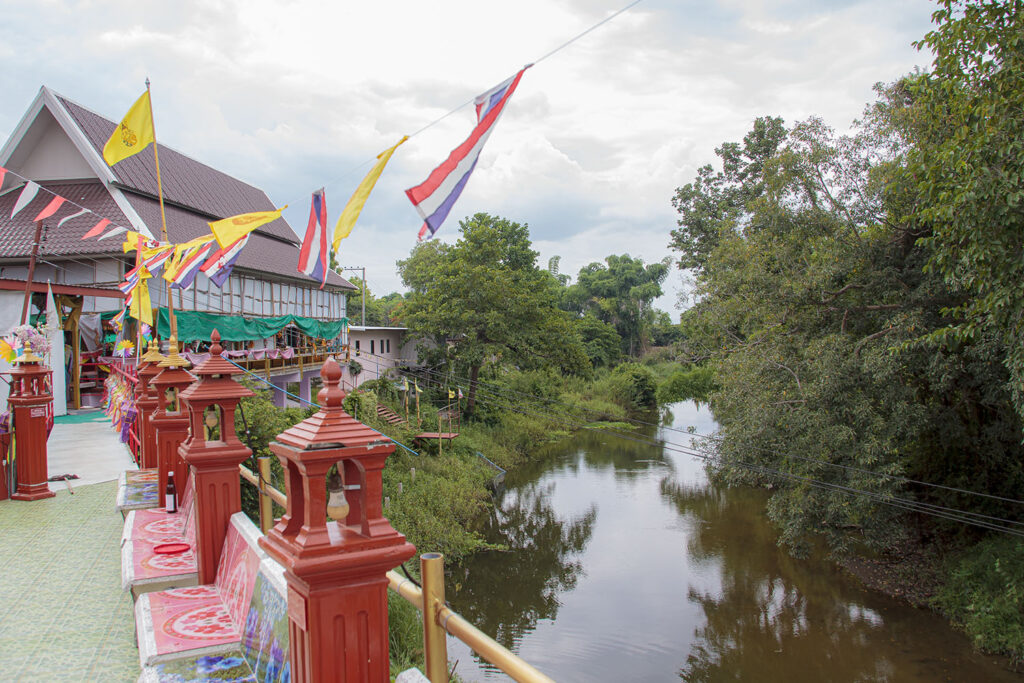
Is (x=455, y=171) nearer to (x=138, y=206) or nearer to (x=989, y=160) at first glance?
(x=989, y=160)

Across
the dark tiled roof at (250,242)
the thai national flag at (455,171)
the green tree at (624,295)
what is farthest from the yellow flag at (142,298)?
the green tree at (624,295)

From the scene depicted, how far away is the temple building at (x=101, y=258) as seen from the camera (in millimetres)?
17828

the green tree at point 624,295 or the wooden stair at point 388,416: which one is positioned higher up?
the green tree at point 624,295

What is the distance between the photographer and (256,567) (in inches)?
149

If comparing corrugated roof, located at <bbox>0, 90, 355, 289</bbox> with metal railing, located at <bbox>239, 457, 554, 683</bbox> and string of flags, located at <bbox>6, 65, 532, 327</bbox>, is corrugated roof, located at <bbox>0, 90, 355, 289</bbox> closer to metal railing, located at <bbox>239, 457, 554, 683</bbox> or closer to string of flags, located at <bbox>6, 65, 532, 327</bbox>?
string of flags, located at <bbox>6, 65, 532, 327</bbox>

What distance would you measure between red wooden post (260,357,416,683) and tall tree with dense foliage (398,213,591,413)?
25.3 meters

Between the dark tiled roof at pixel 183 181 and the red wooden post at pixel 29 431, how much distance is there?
1259 centimetres

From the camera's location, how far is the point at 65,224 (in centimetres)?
1939

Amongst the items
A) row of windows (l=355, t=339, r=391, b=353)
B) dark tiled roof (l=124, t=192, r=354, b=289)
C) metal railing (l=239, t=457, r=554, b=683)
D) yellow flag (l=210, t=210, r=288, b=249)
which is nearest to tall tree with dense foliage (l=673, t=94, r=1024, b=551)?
yellow flag (l=210, t=210, r=288, b=249)

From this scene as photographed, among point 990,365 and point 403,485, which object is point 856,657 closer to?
point 990,365

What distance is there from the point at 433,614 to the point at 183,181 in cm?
2587

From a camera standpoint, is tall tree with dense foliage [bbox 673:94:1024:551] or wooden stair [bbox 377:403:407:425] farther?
wooden stair [bbox 377:403:407:425]

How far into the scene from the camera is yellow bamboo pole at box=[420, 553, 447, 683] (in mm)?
2473

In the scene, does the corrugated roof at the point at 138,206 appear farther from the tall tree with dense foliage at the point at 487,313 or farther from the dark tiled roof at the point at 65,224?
the tall tree with dense foliage at the point at 487,313
